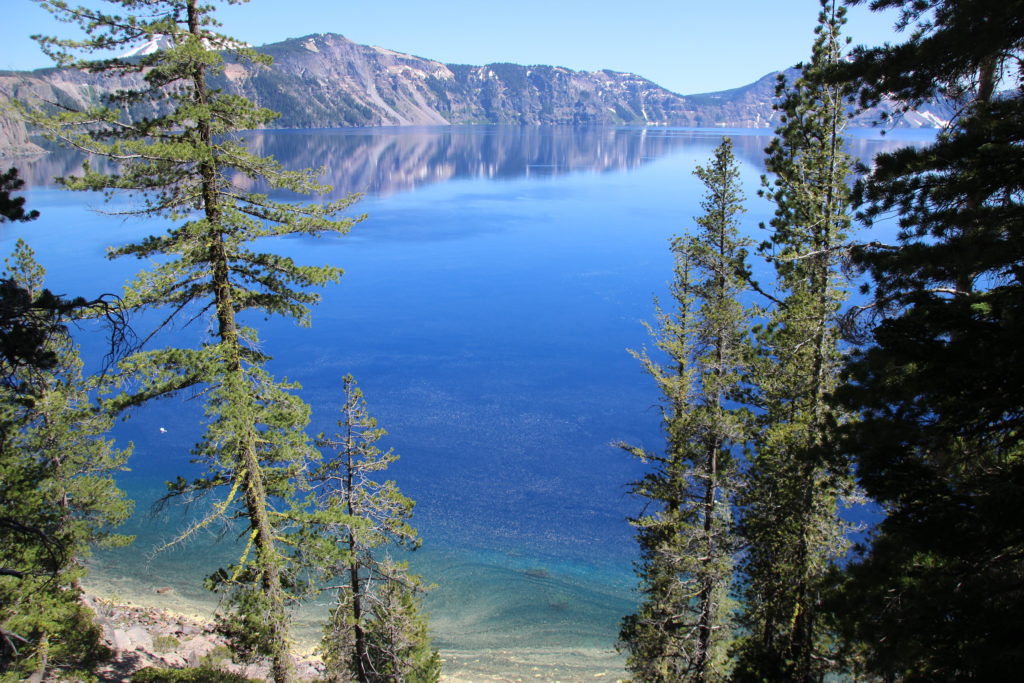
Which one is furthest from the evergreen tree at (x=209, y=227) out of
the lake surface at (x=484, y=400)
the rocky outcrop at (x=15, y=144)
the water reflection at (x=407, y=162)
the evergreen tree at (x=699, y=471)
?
the rocky outcrop at (x=15, y=144)

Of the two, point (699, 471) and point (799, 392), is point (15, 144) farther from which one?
point (799, 392)

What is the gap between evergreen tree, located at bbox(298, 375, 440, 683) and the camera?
10.4 metres

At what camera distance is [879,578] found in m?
5.78

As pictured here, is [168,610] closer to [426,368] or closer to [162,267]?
[162,267]

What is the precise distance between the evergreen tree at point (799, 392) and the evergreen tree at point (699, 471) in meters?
0.70

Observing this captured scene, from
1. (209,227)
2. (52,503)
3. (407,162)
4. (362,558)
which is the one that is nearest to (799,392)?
(362,558)

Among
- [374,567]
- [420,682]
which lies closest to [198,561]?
[420,682]

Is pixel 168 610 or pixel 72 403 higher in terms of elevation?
pixel 72 403

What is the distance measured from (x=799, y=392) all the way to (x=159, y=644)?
61.1ft

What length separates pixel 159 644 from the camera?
18719mm

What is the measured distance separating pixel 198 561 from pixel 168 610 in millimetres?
3853

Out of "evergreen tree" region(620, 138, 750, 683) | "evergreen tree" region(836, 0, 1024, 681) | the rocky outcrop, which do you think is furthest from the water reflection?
"evergreen tree" region(836, 0, 1024, 681)

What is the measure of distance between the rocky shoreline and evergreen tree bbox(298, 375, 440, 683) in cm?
368

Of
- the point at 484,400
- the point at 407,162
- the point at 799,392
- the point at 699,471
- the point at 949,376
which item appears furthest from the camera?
the point at 407,162
